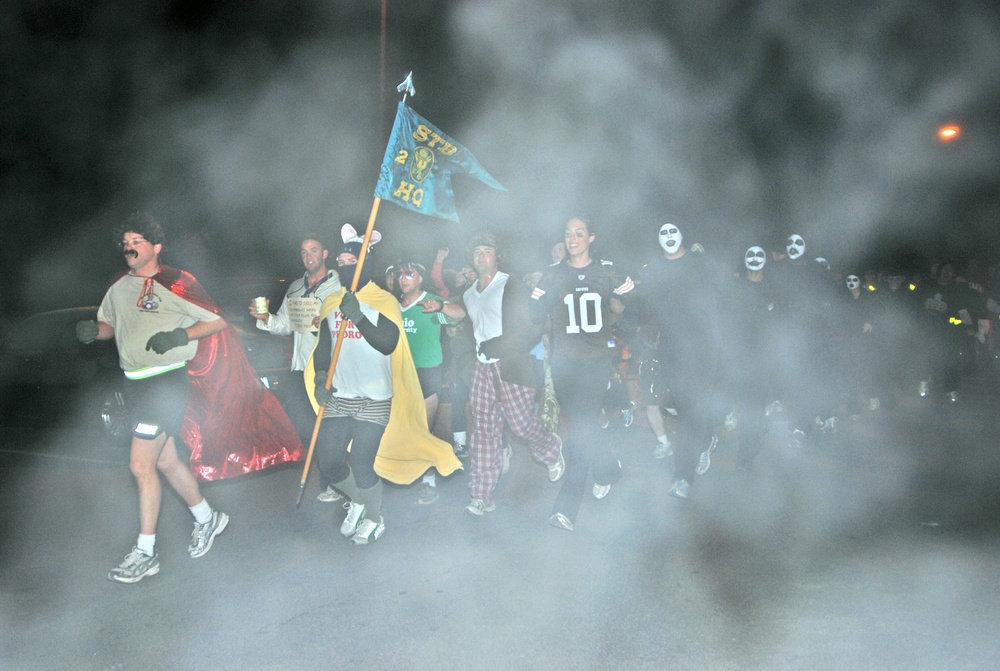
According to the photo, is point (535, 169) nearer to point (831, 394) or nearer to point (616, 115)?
point (616, 115)

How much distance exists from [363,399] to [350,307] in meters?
0.54

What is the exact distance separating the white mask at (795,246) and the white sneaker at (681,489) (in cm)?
209

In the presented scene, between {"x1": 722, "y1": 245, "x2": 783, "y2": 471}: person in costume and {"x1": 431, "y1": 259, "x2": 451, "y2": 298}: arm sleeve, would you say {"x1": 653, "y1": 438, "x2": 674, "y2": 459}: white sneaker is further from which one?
{"x1": 431, "y1": 259, "x2": 451, "y2": 298}: arm sleeve

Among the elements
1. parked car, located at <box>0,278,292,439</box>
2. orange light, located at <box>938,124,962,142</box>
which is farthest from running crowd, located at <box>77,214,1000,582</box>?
orange light, located at <box>938,124,962,142</box>

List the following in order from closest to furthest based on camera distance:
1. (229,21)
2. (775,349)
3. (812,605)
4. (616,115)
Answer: (812,605) < (775,349) < (229,21) < (616,115)

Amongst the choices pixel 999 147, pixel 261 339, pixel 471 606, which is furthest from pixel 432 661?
pixel 999 147

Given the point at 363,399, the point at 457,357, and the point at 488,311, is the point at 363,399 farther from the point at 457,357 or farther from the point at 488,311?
the point at 457,357

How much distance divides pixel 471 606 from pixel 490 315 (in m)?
1.60

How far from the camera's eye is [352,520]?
12.9 ft

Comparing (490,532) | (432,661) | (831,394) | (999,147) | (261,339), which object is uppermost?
(999,147)

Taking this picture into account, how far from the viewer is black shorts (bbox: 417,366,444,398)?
495 centimetres

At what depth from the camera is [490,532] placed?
399 cm

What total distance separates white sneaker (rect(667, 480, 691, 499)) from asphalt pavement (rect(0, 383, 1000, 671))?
0.16 feet

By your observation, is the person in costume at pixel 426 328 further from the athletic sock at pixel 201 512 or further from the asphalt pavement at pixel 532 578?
the athletic sock at pixel 201 512
